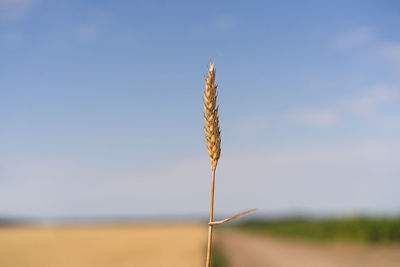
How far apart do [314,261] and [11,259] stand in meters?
19.8

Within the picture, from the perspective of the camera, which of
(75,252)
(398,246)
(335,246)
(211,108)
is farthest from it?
(75,252)

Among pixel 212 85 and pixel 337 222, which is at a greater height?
pixel 212 85

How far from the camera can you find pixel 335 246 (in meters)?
27.3

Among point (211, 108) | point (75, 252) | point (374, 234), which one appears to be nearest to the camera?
point (211, 108)

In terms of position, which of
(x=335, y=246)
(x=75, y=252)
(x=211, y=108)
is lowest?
(x=75, y=252)

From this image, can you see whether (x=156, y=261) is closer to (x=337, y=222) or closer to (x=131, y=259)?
(x=131, y=259)

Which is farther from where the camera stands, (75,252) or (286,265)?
(75,252)

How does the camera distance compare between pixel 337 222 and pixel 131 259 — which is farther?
pixel 337 222

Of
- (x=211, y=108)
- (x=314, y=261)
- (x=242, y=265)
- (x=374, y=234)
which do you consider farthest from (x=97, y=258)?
(x=211, y=108)

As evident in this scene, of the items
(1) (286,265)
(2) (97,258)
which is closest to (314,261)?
(1) (286,265)

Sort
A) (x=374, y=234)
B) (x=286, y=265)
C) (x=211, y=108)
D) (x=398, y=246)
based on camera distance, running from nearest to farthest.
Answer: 1. (x=211, y=108)
2. (x=286, y=265)
3. (x=398, y=246)
4. (x=374, y=234)

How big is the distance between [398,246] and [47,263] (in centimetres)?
2141

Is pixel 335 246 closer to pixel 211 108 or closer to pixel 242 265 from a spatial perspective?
pixel 242 265

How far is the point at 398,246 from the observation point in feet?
76.7
